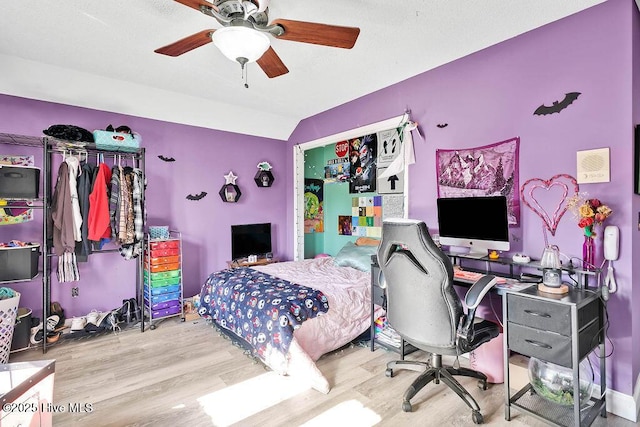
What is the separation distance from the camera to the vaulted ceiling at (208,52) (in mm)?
2164

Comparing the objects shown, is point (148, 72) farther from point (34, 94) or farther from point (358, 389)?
point (358, 389)

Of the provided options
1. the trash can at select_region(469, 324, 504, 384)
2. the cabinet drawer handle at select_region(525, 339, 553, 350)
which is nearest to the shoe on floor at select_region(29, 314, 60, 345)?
the trash can at select_region(469, 324, 504, 384)

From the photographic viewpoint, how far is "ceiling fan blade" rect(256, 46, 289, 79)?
2.08 m

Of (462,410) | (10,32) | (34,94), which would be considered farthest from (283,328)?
(34,94)

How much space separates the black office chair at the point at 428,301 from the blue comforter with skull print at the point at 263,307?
0.74 m

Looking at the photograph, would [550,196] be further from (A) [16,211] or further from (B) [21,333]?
(A) [16,211]

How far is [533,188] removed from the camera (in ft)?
7.97

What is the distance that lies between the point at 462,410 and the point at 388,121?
2.69 metres

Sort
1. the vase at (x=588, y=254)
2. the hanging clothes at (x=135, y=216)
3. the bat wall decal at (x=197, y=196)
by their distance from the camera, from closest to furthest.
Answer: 1. the vase at (x=588, y=254)
2. the hanging clothes at (x=135, y=216)
3. the bat wall decal at (x=197, y=196)

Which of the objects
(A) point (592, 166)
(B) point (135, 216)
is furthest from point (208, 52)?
(A) point (592, 166)

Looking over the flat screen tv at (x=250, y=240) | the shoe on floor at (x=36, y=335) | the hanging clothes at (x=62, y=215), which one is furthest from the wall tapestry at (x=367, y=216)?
the shoe on floor at (x=36, y=335)

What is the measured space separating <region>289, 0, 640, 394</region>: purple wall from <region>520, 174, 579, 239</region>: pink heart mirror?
48 millimetres

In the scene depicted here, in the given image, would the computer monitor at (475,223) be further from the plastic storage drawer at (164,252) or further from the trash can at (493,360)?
the plastic storage drawer at (164,252)

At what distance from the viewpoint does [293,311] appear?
2.48 meters
